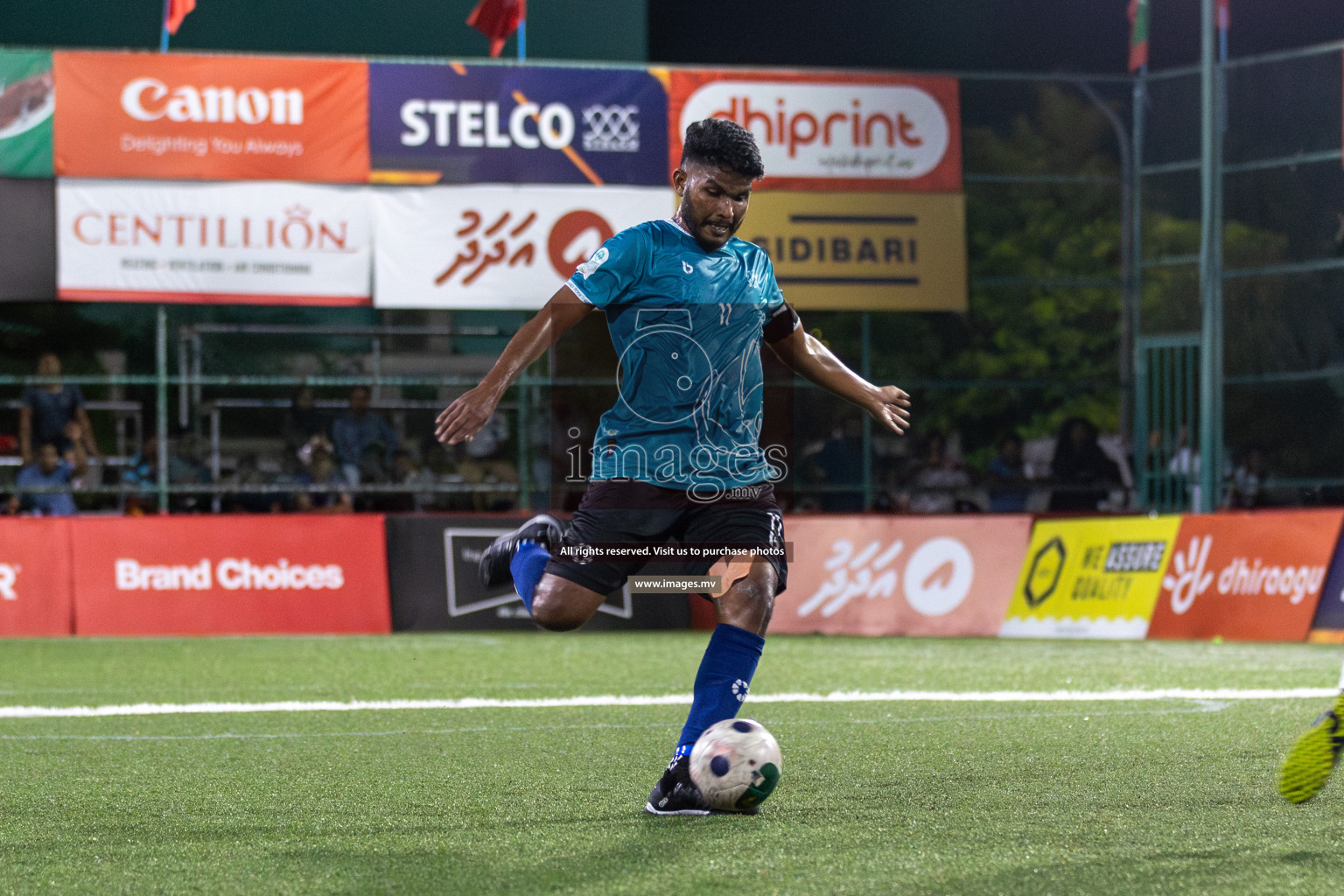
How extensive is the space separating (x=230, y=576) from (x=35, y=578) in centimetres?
177

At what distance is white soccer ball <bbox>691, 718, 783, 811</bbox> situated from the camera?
5098mm

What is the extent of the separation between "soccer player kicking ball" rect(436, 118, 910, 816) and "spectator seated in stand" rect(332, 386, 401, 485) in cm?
1320

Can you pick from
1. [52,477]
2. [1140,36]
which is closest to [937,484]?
[1140,36]

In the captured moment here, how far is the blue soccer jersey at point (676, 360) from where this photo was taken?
17.8 ft

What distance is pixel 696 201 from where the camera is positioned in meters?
5.48

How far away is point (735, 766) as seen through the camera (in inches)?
201

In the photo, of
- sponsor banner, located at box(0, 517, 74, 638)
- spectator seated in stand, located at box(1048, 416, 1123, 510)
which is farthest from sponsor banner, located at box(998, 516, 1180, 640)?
sponsor banner, located at box(0, 517, 74, 638)

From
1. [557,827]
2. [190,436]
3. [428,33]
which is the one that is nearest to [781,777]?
[557,827]

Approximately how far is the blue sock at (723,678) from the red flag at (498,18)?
15838 millimetres

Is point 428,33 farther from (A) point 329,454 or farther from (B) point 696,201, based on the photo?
(B) point 696,201

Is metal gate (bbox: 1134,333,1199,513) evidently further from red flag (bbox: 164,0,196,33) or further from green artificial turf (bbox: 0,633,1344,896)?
red flag (bbox: 164,0,196,33)

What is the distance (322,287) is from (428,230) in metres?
1.37

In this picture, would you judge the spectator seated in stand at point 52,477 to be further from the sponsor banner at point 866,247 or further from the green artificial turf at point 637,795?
the sponsor banner at point 866,247

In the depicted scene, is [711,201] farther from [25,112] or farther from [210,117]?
[25,112]
